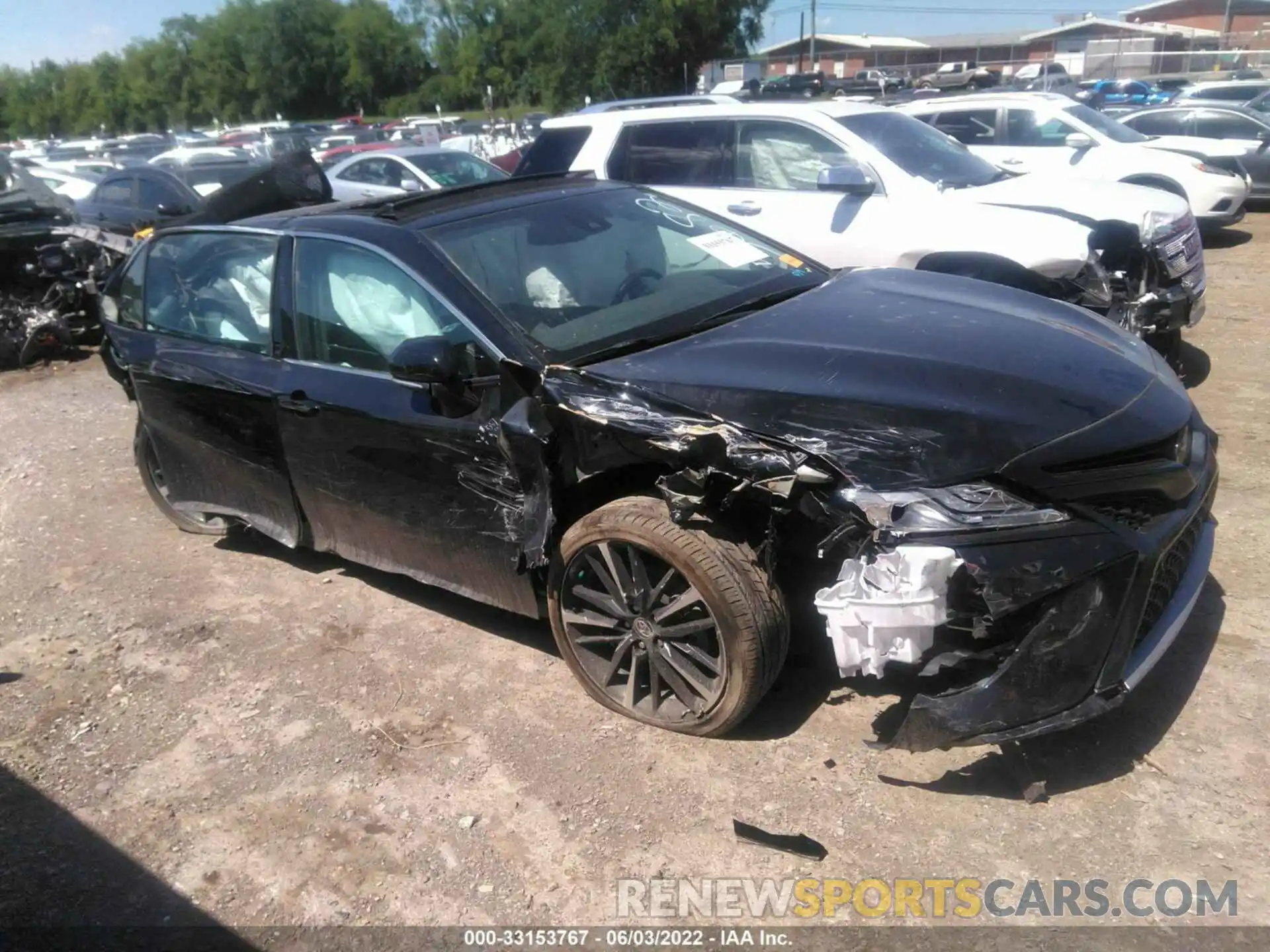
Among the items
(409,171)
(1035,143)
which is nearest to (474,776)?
(1035,143)

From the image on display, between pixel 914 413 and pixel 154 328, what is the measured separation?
366 centimetres

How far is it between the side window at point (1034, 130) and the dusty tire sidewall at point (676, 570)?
9.74m

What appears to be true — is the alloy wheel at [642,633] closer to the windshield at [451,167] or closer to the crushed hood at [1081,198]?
the crushed hood at [1081,198]

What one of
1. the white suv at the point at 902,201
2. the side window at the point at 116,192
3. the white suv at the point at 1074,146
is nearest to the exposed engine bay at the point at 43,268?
the side window at the point at 116,192

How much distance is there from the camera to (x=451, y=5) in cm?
7162

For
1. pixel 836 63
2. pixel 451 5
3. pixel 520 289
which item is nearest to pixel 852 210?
pixel 520 289

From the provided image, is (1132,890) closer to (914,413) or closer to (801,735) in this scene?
(801,735)

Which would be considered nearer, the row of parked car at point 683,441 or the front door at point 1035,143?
the row of parked car at point 683,441

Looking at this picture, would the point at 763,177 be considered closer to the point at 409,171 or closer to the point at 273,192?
the point at 273,192

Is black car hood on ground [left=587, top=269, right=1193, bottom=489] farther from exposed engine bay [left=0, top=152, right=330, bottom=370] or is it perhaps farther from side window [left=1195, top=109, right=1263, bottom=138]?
side window [left=1195, top=109, right=1263, bottom=138]

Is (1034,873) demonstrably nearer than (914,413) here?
Yes

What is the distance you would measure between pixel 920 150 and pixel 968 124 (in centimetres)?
511

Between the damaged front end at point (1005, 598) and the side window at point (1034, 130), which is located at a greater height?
the side window at point (1034, 130)

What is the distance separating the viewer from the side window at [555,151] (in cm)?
795
